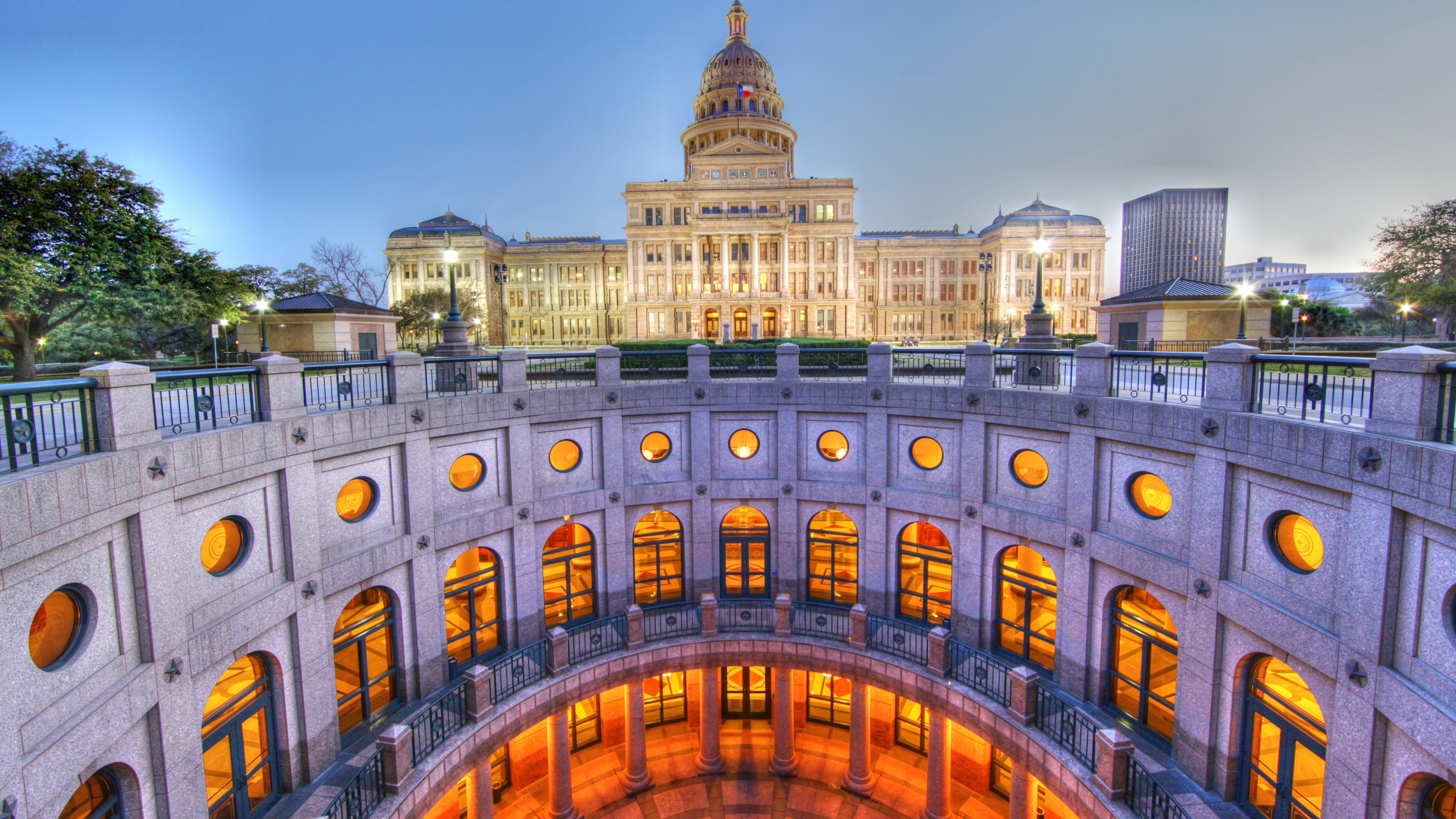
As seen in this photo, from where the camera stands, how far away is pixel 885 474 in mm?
16047

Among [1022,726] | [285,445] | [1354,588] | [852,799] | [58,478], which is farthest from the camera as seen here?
[852,799]

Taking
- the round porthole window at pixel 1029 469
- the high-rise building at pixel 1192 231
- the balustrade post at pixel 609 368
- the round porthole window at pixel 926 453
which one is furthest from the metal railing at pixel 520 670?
the high-rise building at pixel 1192 231

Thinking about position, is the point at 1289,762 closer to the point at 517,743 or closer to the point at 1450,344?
the point at 517,743

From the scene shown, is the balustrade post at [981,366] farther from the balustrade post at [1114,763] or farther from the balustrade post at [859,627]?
the balustrade post at [1114,763]

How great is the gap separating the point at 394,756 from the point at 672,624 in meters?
6.98

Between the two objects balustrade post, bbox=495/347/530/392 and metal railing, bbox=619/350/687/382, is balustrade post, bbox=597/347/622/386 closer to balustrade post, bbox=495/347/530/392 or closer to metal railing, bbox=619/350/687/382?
metal railing, bbox=619/350/687/382

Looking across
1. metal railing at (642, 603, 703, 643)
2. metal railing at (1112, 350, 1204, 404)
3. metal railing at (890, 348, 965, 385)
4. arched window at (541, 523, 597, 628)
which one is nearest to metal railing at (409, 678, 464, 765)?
arched window at (541, 523, 597, 628)

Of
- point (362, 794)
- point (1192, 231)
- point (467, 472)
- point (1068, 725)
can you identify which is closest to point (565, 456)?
point (467, 472)

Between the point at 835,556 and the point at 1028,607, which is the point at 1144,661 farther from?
the point at 835,556

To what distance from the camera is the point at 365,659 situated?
12555 mm

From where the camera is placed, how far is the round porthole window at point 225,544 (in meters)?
9.55

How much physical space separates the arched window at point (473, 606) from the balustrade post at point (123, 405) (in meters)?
6.99

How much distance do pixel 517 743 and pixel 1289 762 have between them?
16.7 metres

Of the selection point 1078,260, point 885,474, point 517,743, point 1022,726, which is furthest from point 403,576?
point 1078,260
